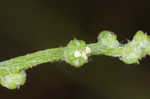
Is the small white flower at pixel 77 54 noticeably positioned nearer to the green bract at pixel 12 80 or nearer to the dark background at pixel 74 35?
the green bract at pixel 12 80

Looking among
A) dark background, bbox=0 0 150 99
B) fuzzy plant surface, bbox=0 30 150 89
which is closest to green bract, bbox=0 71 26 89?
fuzzy plant surface, bbox=0 30 150 89

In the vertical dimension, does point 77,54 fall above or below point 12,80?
above

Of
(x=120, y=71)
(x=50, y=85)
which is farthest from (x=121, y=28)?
(x=50, y=85)

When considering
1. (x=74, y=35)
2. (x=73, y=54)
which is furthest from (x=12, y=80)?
(x=74, y=35)

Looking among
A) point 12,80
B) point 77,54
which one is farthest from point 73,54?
point 12,80

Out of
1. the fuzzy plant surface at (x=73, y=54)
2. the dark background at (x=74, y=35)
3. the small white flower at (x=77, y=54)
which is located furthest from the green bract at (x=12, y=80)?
the dark background at (x=74, y=35)

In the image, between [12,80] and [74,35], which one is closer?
[12,80]

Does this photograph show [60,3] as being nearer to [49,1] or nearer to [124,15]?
Answer: [49,1]

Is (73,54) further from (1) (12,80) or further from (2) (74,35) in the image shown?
→ (2) (74,35)
